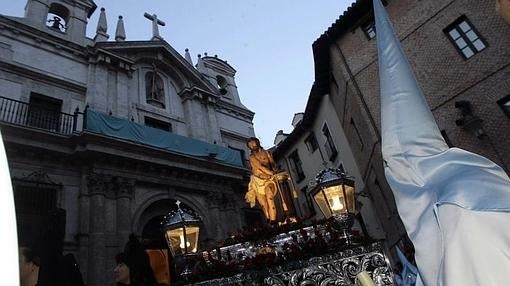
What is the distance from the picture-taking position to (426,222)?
4.42 feet

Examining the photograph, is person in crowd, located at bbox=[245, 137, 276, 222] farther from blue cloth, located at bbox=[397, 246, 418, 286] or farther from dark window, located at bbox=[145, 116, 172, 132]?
dark window, located at bbox=[145, 116, 172, 132]

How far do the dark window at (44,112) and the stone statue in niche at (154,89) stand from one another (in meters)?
4.89

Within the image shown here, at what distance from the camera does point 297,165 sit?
957 inches

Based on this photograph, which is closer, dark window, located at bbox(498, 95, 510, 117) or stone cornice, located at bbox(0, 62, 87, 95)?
dark window, located at bbox(498, 95, 510, 117)

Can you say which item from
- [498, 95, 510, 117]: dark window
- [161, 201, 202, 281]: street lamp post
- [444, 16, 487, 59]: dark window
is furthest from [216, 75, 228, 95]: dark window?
[161, 201, 202, 281]: street lamp post

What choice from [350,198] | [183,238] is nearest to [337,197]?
[350,198]

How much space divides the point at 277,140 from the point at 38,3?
2221cm

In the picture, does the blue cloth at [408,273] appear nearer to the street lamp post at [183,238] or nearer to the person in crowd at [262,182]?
the street lamp post at [183,238]

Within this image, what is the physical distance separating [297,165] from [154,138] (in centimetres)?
1273

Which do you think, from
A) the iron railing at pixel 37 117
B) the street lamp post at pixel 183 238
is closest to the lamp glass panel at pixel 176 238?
the street lamp post at pixel 183 238

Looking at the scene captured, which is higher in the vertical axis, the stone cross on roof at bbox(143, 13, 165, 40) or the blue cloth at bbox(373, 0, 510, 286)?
the stone cross on roof at bbox(143, 13, 165, 40)

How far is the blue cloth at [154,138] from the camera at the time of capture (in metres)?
12.8

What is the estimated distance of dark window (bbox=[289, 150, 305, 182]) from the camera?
23.6m

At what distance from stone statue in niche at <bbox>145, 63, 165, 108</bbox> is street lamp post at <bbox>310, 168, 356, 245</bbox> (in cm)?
1456
